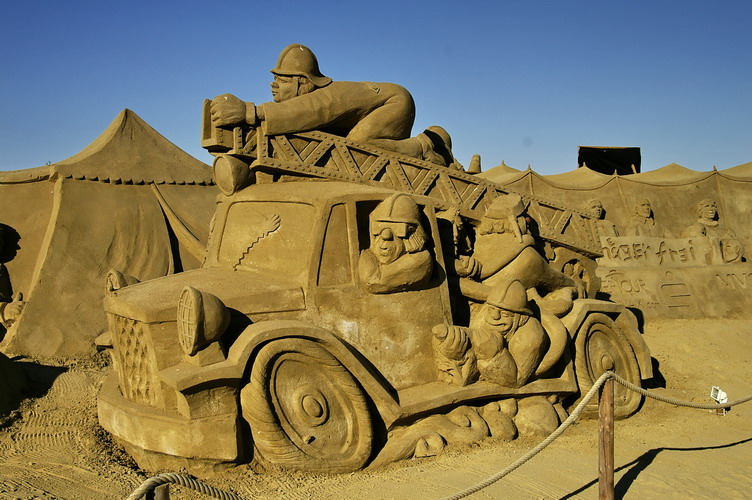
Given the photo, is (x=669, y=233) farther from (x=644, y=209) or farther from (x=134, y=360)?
(x=134, y=360)

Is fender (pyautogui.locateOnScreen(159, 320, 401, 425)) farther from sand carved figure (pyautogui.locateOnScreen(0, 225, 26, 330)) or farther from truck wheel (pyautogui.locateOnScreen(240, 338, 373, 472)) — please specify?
sand carved figure (pyautogui.locateOnScreen(0, 225, 26, 330))

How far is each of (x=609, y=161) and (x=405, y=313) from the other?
15.8 metres

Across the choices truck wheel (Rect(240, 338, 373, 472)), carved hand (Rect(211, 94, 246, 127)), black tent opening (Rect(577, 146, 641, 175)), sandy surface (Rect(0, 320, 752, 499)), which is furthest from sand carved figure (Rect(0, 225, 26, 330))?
black tent opening (Rect(577, 146, 641, 175))

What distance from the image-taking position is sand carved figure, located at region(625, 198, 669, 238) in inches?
489

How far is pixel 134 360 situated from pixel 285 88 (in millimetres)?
2332

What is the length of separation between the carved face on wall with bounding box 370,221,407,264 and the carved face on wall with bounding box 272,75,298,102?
142 centimetres

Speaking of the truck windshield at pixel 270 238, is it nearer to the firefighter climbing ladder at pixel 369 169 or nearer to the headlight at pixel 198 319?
the firefighter climbing ladder at pixel 369 169

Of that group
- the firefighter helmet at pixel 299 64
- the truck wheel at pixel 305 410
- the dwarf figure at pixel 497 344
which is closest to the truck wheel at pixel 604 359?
the dwarf figure at pixel 497 344

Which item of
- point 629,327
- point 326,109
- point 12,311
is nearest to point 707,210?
point 629,327

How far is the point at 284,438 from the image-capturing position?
4.04m

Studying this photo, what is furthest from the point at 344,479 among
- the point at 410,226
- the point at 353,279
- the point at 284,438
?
the point at 410,226

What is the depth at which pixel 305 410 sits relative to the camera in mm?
4125

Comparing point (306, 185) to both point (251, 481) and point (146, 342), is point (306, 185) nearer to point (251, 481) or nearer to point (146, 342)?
point (146, 342)

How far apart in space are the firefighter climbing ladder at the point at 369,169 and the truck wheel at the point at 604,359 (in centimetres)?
87
